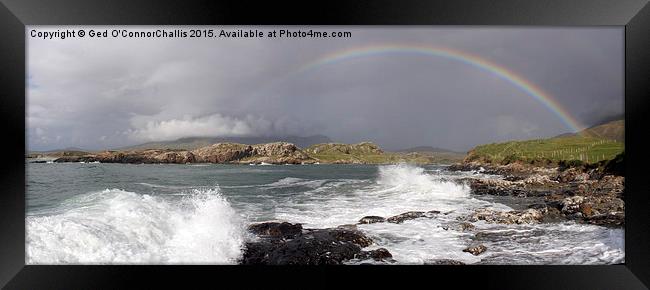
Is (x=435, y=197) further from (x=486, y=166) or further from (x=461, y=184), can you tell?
(x=486, y=166)

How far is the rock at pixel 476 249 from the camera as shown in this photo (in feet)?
14.6

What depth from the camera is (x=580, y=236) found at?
4500mm

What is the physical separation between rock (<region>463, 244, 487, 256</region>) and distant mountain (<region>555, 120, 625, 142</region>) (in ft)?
6.95

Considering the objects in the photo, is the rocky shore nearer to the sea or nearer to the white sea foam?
the sea

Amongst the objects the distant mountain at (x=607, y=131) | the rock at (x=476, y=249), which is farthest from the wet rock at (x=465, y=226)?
the distant mountain at (x=607, y=131)

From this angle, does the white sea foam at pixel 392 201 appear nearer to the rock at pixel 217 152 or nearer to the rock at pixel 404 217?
the rock at pixel 404 217

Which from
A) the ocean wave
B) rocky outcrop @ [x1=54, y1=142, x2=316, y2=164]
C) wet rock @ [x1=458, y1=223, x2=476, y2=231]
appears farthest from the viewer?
the ocean wave

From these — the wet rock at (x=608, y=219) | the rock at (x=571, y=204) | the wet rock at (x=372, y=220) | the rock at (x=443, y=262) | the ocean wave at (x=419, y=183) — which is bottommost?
the rock at (x=443, y=262)

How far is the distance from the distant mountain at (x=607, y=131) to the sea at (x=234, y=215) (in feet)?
4.19

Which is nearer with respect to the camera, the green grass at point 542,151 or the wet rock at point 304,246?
the wet rock at point 304,246

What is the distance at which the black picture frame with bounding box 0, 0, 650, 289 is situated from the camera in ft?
12.9

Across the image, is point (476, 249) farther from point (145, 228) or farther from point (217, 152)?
point (145, 228)

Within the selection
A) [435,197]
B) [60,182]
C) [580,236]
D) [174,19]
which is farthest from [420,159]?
[60,182]

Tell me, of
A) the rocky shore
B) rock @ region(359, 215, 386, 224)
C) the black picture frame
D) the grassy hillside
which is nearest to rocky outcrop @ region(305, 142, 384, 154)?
the grassy hillside
